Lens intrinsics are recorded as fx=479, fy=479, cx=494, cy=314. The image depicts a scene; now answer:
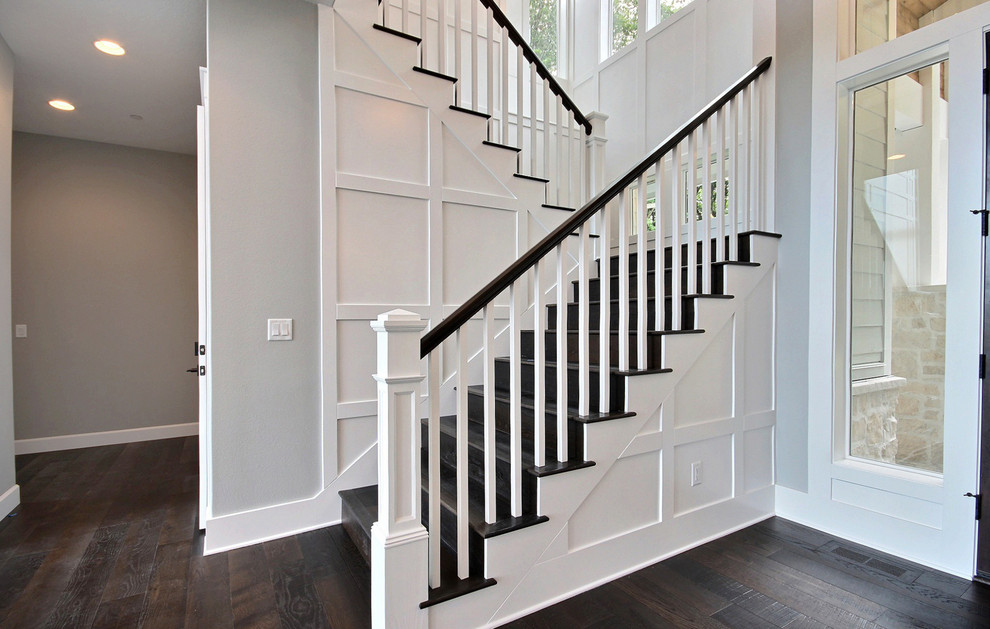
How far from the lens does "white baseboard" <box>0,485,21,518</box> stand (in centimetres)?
270

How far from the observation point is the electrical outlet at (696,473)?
7.86 feet

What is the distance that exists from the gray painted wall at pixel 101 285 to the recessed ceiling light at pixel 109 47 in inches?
72.7

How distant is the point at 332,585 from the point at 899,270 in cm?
303

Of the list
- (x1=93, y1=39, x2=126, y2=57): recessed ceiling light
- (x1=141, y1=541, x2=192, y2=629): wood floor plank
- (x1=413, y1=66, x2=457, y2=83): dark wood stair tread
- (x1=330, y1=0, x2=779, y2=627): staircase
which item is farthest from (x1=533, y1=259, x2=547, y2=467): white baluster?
(x1=93, y1=39, x2=126, y2=57): recessed ceiling light

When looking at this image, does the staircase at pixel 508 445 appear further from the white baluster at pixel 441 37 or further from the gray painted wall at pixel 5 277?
the gray painted wall at pixel 5 277

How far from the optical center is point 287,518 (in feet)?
8.11

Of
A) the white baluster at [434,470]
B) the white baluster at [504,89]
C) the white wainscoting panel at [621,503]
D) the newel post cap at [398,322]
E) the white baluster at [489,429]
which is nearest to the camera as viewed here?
the newel post cap at [398,322]

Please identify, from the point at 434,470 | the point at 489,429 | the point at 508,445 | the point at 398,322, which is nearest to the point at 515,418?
the point at 489,429

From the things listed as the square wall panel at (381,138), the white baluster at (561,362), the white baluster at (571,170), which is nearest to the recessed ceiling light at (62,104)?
the square wall panel at (381,138)

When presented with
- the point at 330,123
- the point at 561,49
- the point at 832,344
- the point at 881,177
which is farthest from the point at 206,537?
the point at 561,49

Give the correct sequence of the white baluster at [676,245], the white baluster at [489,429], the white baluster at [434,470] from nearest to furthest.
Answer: the white baluster at [434,470]
the white baluster at [489,429]
the white baluster at [676,245]

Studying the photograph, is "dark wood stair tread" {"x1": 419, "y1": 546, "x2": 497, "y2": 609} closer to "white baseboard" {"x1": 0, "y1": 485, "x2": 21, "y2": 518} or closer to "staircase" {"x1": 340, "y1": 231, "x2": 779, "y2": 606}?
"staircase" {"x1": 340, "y1": 231, "x2": 779, "y2": 606}

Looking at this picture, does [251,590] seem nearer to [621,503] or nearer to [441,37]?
[621,503]

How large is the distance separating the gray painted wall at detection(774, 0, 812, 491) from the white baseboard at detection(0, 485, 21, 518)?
441 cm
